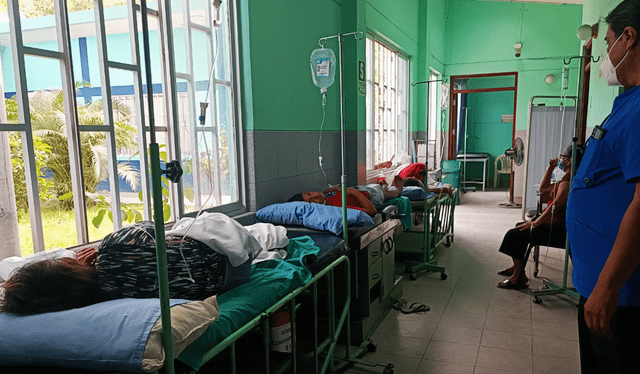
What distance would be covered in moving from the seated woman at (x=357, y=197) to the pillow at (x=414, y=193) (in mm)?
298

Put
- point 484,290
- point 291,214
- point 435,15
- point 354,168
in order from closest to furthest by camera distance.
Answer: point 291,214 < point 484,290 < point 354,168 < point 435,15

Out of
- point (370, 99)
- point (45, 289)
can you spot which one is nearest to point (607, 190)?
point (45, 289)

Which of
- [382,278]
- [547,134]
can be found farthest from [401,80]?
[382,278]

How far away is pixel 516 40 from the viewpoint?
8.12 meters

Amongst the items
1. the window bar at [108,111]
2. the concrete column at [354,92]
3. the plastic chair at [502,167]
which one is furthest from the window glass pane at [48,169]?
the plastic chair at [502,167]

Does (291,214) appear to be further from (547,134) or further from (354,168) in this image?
(547,134)

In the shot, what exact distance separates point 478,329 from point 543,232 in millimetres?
1163

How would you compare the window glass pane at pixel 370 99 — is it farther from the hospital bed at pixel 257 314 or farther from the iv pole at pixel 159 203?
the iv pole at pixel 159 203

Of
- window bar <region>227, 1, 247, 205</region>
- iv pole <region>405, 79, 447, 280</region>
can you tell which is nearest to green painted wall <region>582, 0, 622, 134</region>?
iv pole <region>405, 79, 447, 280</region>

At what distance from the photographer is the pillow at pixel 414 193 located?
4223mm

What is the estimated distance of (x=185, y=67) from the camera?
2549mm

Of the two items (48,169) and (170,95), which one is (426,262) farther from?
(48,169)

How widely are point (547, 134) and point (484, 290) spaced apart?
7.86 feet

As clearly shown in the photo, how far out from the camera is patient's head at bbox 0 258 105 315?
1.17m
